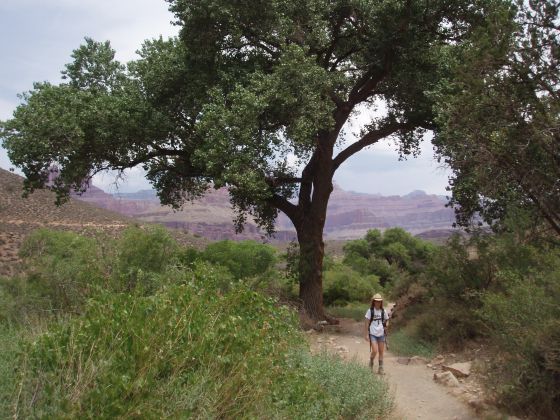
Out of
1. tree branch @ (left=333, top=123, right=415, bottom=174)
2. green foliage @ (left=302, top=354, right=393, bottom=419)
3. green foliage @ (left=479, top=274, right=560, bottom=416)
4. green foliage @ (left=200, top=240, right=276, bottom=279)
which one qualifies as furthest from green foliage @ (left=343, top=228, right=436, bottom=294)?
green foliage @ (left=302, top=354, right=393, bottom=419)

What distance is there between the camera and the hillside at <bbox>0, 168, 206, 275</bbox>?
135 ft

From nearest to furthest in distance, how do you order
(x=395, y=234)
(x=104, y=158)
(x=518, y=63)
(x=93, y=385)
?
(x=93, y=385), (x=518, y=63), (x=104, y=158), (x=395, y=234)

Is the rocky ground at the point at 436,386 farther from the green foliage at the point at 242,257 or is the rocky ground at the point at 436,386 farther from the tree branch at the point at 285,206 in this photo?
the tree branch at the point at 285,206

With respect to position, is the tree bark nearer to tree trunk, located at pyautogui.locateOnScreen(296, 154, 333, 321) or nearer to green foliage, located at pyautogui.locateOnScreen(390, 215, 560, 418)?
tree trunk, located at pyautogui.locateOnScreen(296, 154, 333, 321)

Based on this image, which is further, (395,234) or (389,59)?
(395,234)

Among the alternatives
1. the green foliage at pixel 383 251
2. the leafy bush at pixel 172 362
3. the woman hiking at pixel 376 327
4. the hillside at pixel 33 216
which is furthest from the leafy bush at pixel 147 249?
the green foliage at pixel 383 251

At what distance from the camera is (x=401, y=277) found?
20.2m

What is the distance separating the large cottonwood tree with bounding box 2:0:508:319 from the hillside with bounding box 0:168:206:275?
24487mm

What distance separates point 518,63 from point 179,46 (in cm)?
908

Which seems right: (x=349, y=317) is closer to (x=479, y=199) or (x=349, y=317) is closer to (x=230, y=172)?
(x=479, y=199)

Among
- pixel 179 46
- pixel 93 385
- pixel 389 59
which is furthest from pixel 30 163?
pixel 93 385

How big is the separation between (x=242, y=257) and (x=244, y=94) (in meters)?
6.12

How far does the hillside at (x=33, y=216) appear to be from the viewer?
4109 centimetres

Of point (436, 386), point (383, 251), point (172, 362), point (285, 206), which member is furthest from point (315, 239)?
point (383, 251)
